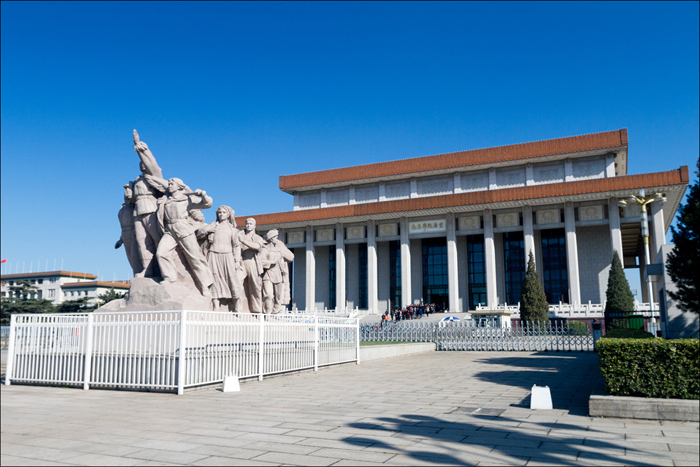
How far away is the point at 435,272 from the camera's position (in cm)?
4262

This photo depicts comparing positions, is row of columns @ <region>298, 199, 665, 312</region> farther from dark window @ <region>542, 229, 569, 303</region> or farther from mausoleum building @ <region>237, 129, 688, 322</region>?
dark window @ <region>542, 229, 569, 303</region>

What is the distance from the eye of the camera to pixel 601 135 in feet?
123

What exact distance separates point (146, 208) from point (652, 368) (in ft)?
33.7

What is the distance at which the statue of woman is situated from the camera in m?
12.0

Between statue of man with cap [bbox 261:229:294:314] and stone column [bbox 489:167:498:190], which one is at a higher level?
stone column [bbox 489:167:498:190]

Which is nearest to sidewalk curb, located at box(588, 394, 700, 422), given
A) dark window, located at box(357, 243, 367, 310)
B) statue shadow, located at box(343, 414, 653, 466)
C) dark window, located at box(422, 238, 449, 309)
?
statue shadow, located at box(343, 414, 653, 466)

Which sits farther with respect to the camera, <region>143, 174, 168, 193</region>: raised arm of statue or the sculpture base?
<region>143, 174, 168, 193</region>: raised arm of statue

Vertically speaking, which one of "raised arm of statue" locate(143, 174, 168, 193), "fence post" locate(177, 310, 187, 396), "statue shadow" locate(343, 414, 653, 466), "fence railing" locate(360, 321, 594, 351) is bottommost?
"fence railing" locate(360, 321, 594, 351)

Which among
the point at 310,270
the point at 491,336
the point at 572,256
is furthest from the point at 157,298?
the point at 310,270

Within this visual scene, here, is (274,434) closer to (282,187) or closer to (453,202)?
(453,202)

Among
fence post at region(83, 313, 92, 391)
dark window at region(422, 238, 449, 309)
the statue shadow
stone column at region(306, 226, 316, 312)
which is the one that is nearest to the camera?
the statue shadow

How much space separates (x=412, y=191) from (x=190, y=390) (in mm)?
37321

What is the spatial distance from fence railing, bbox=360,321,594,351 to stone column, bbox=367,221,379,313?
19.3 m

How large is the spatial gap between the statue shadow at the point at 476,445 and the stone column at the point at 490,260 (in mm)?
32252
